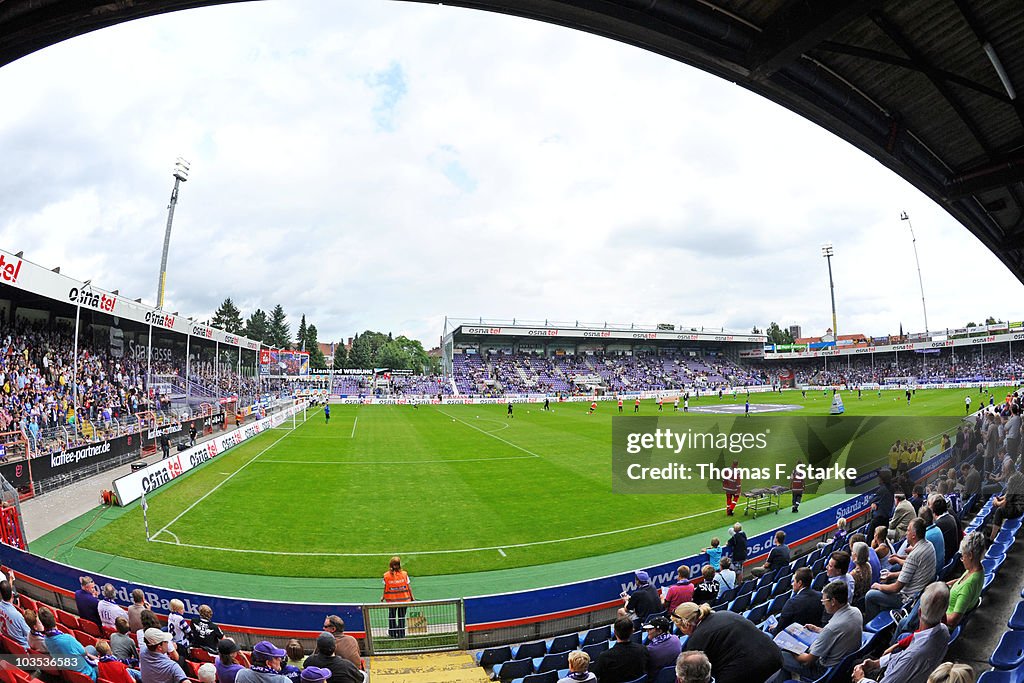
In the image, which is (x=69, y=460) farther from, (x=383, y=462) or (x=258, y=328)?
(x=258, y=328)

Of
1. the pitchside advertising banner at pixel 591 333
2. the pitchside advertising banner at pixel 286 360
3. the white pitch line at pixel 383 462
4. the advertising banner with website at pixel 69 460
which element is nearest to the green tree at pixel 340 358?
the pitchside advertising banner at pixel 286 360

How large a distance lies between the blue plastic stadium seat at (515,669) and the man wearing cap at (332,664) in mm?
1900

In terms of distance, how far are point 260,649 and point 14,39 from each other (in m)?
6.49

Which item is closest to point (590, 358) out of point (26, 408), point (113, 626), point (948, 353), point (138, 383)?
point (948, 353)

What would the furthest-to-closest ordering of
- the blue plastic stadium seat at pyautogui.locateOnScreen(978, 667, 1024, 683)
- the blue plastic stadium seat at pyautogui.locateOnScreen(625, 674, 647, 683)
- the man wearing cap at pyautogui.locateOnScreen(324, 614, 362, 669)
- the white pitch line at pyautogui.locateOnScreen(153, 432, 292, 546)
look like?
1. the white pitch line at pyautogui.locateOnScreen(153, 432, 292, 546)
2. the man wearing cap at pyautogui.locateOnScreen(324, 614, 362, 669)
3. the blue plastic stadium seat at pyautogui.locateOnScreen(625, 674, 647, 683)
4. the blue plastic stadium seat at pyautogui.locateOnScreen(978, 667, 1024, 683)

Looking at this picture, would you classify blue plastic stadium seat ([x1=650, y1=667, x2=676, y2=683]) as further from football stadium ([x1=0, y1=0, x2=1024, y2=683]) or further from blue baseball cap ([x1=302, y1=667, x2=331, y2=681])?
blue baseball cap ([x1=302, y1=667, x2=331, y2=681])

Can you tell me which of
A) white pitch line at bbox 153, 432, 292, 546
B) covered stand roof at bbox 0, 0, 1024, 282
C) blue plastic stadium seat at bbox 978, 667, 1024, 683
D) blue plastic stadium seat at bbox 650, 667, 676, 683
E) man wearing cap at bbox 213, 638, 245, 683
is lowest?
white pitch line at bbox 153, 432, 292, 546

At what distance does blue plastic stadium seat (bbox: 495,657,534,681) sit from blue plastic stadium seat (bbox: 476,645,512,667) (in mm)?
567

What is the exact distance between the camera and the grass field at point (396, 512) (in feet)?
42.1

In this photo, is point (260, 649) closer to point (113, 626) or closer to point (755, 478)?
point (113, 626)

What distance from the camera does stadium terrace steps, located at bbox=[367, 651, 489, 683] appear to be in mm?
7102

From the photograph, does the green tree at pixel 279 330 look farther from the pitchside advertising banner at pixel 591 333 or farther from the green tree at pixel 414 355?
the pitchside advertising banner at pixel 591 333

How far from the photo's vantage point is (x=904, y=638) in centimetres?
512

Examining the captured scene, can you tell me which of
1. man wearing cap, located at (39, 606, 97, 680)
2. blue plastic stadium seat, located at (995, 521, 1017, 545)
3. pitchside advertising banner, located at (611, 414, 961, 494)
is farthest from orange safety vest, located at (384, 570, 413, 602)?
pitchside advertising banner, located at (611, 414, 961, 494)
